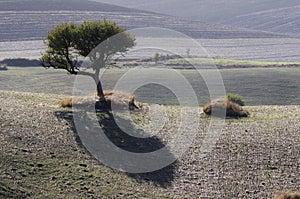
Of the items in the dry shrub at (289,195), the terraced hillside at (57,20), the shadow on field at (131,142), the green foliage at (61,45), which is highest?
the green foliage at (61,45)

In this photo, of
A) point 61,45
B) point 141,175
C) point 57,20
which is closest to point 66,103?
point 61,45

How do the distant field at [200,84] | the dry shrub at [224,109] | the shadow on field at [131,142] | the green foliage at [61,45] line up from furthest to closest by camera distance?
the distant field at [200,84] → the dry shrub at [224,109] → the green foliage at [61,45] → the shadow on field at [131,142]

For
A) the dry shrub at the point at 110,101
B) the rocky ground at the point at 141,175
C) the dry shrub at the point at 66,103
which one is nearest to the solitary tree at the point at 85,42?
the dry shrub at the point at 110,101

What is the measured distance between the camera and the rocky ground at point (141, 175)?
2570cm

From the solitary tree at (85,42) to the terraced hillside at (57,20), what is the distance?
111 m

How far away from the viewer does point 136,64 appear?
102500 millimetres

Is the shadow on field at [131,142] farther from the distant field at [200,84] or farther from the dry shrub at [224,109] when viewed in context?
the distant field at [200,84]

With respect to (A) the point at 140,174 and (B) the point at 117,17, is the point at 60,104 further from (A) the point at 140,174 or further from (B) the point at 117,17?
(B) the point at 117,17

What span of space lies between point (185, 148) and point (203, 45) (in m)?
125

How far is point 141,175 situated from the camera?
93.4 feet

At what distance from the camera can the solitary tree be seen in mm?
40125

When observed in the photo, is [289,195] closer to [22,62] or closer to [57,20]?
[22,62]

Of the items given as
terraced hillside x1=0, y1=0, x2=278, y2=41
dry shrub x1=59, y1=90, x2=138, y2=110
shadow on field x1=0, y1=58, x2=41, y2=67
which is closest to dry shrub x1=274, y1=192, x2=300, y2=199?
dry shrub x1=59, y1=90, x2=138, y2=110

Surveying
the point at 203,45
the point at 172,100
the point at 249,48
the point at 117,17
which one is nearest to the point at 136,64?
the point at 172,100
